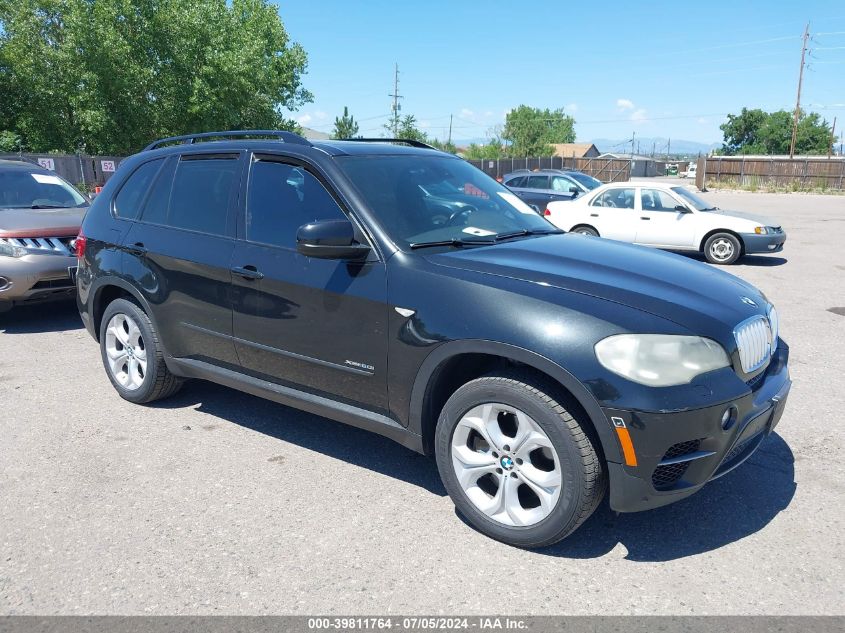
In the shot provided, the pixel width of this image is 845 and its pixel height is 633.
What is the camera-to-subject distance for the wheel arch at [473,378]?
2783 millimetres

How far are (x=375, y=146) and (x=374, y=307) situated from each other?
140 centimetres

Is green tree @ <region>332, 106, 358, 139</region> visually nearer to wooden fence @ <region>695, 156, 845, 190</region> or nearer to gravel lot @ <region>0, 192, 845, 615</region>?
wooden fence @ <region>695, 156, 845, 190</region>

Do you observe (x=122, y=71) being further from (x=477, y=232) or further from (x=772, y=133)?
(x=772, y=133)

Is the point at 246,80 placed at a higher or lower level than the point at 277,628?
higher

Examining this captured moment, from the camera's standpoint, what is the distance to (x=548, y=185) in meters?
16.2

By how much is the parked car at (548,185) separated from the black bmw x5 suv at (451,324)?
1113 centimetres

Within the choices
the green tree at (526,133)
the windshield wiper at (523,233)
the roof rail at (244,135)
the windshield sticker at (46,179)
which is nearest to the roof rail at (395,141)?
the roof rail at (244,135)

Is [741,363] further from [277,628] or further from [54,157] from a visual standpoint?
[54,157]

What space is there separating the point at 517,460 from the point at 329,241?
4.60 ft

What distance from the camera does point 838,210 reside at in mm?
25312

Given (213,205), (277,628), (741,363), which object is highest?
(213,205)

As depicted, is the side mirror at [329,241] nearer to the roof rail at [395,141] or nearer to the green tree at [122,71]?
the roof rail at [395,141]

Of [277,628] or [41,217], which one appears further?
[41,217]

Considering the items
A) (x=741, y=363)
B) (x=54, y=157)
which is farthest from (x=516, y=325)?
(x=54, y=157)
